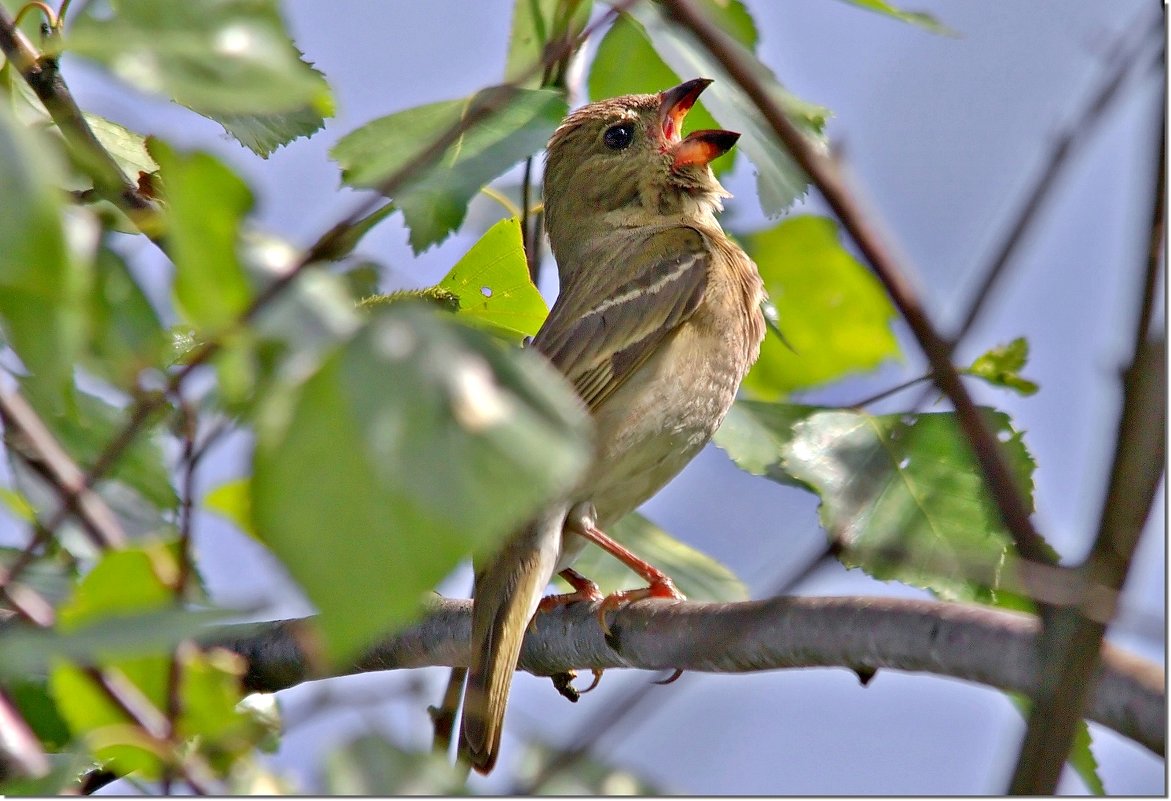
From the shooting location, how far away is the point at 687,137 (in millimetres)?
5266

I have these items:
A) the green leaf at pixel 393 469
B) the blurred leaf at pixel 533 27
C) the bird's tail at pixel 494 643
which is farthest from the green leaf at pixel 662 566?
the green leaf at pixel 393 469

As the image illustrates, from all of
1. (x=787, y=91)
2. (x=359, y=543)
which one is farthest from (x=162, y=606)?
(x=787, y=91)

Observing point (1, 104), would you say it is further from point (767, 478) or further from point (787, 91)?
point (767, 478)

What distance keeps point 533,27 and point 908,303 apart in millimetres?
2035

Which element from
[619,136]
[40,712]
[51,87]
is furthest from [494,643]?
[619,136]

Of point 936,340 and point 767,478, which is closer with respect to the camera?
point 936,340

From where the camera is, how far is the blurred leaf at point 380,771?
4.75ft

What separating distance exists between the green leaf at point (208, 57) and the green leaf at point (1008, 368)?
2.78 metres

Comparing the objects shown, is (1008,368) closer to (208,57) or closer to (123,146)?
(123,146)

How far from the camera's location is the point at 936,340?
1.71 m

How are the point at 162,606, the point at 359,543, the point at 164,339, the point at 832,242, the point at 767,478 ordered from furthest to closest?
the point at 832,242, the point at 767,478, the point at 164,339, the point at 162,606, the point at 359,543

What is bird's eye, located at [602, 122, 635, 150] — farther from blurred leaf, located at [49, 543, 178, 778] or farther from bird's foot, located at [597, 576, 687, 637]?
blurred leaf, located at [49, 543, 178, 778]

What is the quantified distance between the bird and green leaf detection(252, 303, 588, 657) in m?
2.40

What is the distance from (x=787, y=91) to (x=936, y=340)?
1734 mm
